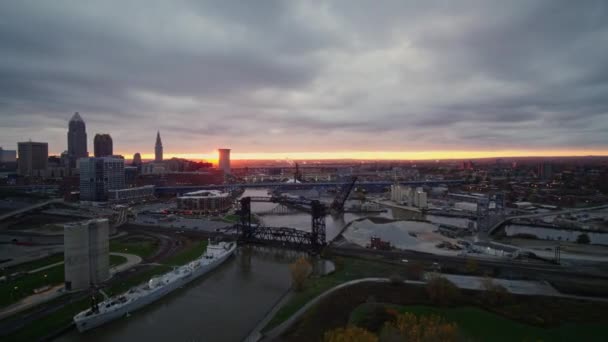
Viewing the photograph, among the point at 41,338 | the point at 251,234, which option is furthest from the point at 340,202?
the point at 41,338

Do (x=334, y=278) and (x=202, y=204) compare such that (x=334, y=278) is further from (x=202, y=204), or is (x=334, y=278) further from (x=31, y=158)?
(x=31, y=158)

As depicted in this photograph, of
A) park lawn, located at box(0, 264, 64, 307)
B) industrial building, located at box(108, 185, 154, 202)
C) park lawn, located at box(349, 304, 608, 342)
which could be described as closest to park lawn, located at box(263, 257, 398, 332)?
park lawn, located at box(349, 304, 608, 342)

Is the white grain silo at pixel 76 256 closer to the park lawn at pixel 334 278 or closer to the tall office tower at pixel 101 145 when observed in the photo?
the park lawn at pixel 334 278

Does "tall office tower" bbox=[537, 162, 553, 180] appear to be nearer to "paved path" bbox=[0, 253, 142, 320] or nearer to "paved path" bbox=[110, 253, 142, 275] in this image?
"paved path" bbox=[110, 253, 142, 275]

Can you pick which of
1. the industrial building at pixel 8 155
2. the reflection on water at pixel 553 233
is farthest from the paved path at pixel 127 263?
the industrial building at pixel 8 155

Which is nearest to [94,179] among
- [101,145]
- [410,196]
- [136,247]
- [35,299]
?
[136,247]

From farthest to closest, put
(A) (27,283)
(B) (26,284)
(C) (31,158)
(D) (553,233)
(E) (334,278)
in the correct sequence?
(C) (31,158) < (D) (553,233) < (E) (334,278) < (A) (27,283) < (B) (26,284)
